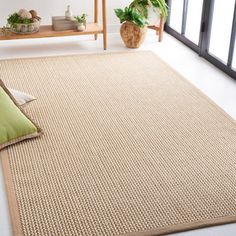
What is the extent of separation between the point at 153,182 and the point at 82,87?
1147 mm

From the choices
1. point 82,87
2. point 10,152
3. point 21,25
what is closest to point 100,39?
point 21,25

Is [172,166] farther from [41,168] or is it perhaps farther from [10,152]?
[10,152]

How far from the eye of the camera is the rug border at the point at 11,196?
173 centimetres

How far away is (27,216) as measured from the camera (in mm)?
1782

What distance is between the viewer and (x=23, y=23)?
3.45 m

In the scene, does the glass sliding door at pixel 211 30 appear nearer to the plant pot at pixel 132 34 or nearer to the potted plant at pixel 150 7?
the potted plant at pixel 150 7

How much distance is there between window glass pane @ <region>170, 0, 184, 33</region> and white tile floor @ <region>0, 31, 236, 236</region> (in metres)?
0.12

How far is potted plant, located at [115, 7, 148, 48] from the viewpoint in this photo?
368 centimetres

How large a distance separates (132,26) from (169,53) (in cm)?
38

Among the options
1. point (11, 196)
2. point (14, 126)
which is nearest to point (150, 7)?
point (14, 126)

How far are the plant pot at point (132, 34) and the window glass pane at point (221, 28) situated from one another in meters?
0.58

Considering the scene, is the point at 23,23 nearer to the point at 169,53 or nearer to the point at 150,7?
the point at 150,7

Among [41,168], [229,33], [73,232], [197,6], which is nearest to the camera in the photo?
[73,232]

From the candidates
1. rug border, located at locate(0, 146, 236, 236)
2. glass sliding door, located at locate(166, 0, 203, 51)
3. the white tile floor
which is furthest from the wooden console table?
rug border, located at locate(0, 146, 236, 236)
